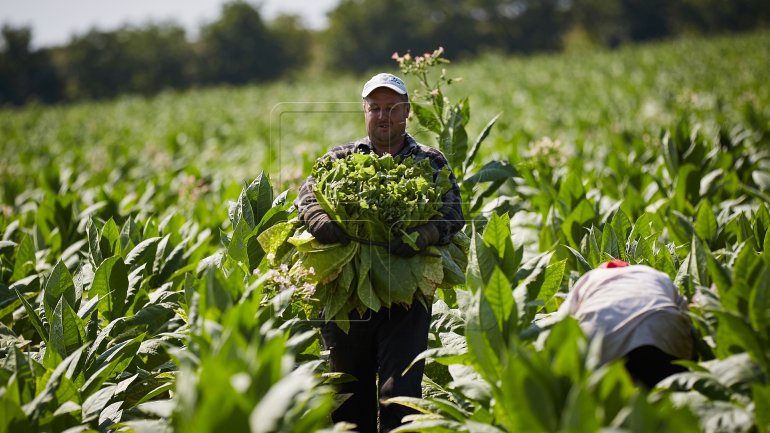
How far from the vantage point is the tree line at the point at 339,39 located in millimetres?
58562

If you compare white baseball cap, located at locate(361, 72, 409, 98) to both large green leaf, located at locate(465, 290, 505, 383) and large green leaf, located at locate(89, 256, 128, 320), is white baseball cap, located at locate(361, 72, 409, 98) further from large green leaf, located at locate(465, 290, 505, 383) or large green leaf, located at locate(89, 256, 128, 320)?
large green leaf, located at locate(89, 256, 128, 320)

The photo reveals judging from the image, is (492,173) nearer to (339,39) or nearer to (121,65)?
(339,39)

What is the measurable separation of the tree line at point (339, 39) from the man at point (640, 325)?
55365 millimetres

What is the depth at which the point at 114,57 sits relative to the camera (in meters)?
60.3

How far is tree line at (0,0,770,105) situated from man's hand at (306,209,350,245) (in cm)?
5496

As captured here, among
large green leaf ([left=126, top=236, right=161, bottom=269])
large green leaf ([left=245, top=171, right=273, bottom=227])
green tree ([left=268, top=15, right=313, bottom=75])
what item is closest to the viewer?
large green leaf ([left=245, top=171, right=273, bottom=227])

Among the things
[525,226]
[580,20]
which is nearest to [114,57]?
[580,20]

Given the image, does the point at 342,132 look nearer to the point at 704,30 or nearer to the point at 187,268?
the point at 187,268

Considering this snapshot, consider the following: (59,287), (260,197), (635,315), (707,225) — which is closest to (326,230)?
(260,197)

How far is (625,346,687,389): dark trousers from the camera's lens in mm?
2713

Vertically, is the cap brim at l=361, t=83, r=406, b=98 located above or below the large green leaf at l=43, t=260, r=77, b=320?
above

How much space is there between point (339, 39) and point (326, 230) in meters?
60.7

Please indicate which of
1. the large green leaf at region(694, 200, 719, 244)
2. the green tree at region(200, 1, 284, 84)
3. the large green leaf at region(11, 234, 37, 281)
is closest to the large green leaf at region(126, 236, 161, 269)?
the large green leaf at region(11, 234, 37, 281)

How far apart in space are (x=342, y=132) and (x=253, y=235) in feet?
44.2
